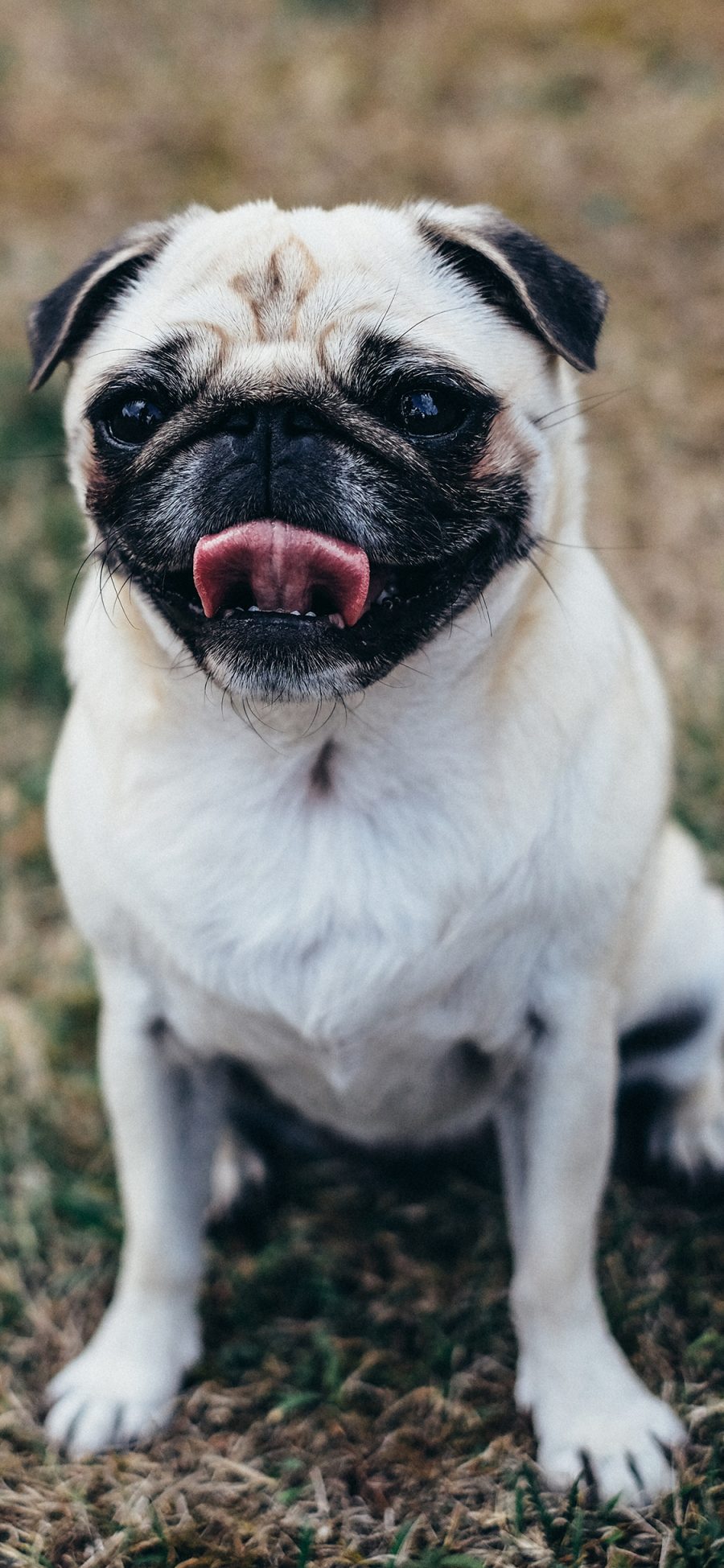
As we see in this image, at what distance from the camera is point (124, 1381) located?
2369 mm

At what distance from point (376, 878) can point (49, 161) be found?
473 cm

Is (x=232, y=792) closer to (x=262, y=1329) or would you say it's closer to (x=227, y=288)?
(x=227, y=288)

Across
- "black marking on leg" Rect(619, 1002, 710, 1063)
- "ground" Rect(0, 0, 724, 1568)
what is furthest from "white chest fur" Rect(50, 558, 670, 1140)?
"ground" Rect(0, 0, 724, 1568)

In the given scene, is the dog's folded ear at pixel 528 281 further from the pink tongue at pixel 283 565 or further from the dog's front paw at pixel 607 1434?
the dog's front paw at pixel 607 1434

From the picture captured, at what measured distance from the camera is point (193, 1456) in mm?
2293

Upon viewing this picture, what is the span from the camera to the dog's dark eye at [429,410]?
1729mm

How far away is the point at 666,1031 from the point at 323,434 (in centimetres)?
142

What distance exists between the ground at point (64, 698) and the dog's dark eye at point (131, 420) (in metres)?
1.49

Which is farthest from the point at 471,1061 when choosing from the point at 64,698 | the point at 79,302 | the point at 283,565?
the point at 64,698

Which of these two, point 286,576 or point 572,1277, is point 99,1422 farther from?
point 286,576

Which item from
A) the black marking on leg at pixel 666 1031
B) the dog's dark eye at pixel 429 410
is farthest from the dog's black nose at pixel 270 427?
→ the black marking on leg at pixel 666 1031

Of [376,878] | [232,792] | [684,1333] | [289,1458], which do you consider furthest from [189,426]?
[684,1333]

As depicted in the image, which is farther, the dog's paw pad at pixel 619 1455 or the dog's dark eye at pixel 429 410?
the dog's paw pad at pixel 619 1455

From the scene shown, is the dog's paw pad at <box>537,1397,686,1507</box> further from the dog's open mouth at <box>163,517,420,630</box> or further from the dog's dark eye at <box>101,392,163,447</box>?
the dog's dark eye at <box>101,392,163,447</box>
